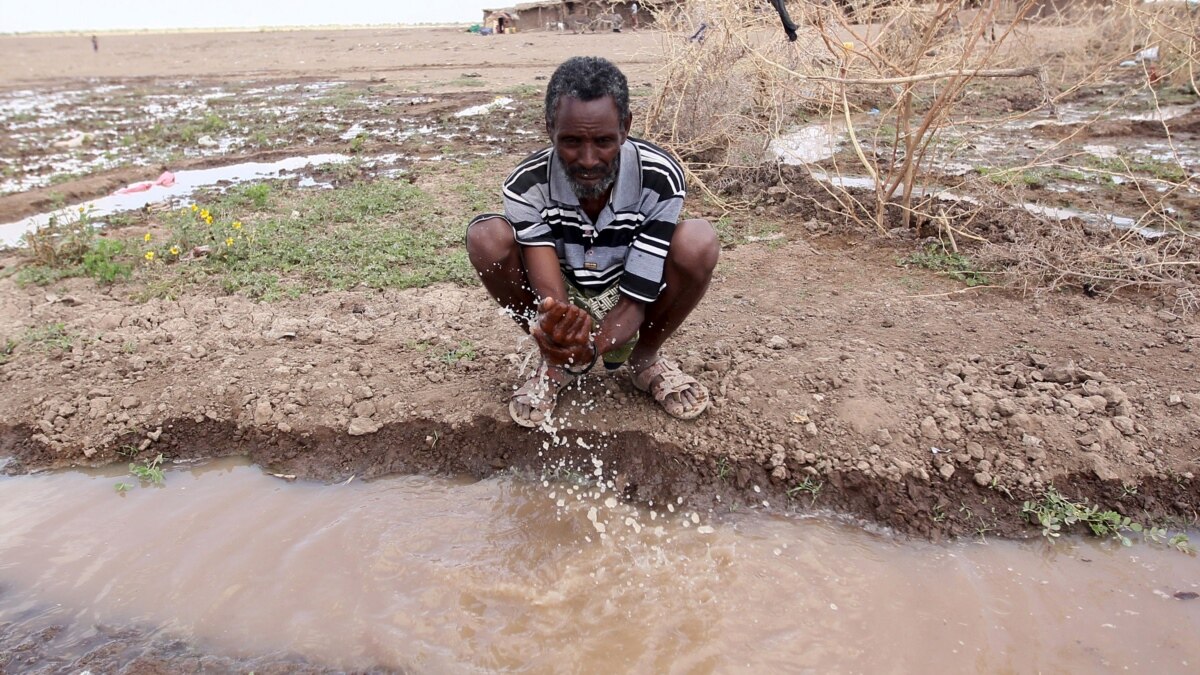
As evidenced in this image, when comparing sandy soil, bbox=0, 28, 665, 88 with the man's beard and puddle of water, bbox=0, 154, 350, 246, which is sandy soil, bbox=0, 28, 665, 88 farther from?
the man's beard

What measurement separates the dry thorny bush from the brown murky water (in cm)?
167

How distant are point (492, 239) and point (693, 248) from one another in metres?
0.63

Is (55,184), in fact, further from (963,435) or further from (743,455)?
(963,435)

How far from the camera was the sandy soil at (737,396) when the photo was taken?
225 cm

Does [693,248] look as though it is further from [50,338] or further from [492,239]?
[50,338]

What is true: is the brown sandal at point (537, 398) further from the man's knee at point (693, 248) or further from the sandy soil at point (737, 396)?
the man's knee at point (693, 248)

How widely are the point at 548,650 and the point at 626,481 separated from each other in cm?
69

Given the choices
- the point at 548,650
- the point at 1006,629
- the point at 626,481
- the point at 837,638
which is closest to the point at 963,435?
the point at 1006,629

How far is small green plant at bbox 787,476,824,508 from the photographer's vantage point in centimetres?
227

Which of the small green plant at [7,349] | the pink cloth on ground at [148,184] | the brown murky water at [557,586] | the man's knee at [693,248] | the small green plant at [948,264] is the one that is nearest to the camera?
the brown murky water at [557,586]

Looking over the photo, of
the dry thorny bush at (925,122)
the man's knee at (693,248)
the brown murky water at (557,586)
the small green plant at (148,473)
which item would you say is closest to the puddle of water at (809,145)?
the dry thorny bush at (925,122)

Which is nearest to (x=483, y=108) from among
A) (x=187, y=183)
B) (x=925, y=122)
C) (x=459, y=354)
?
(x=187, y=183)

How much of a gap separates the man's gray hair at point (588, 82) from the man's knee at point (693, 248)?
1.31 ft

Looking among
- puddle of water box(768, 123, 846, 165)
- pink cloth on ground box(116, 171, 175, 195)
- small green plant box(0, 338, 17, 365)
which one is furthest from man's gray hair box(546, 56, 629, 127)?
pink cloth on ground box(116, 171, 175, 195)
